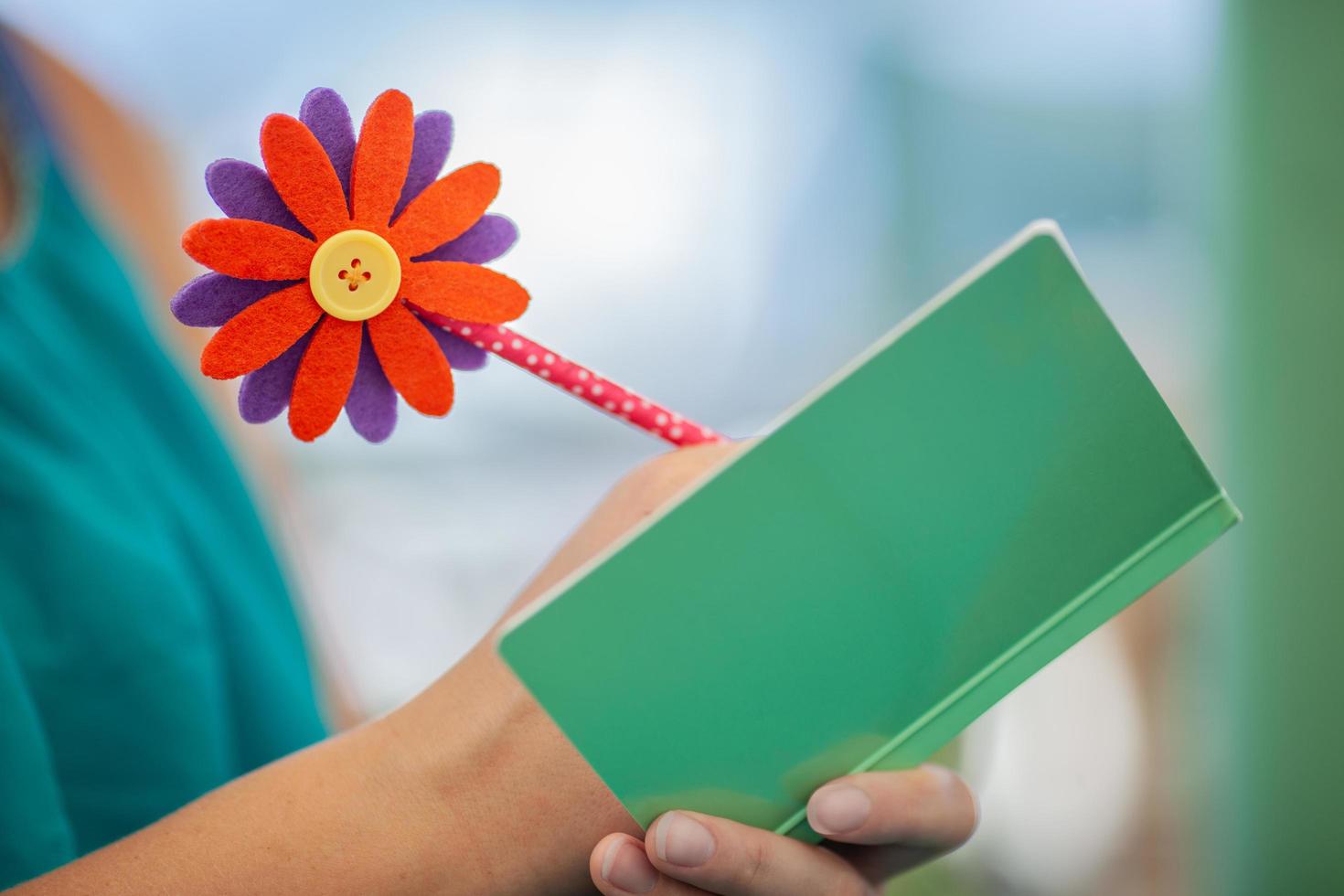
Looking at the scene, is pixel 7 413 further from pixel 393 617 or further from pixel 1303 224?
pixel 1303 224

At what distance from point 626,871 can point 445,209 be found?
219mm

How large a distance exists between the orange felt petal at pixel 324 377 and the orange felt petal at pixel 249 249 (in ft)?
0.07

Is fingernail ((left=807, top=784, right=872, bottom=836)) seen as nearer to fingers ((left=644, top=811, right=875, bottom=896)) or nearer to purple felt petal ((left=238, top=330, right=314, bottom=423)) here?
fingers ((left=644, top=811, right=875, bottom=896))

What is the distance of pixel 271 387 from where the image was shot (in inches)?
13.1

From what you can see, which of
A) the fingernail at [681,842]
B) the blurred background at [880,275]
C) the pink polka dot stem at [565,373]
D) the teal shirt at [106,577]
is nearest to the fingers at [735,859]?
the fingernail at [681,842]

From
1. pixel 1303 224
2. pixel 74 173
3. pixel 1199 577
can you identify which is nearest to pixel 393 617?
pixel 74 173

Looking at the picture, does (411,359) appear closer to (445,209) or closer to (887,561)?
(445,209)

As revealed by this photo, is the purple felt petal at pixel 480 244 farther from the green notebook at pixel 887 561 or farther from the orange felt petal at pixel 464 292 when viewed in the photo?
the green notebook at pixel 887 561

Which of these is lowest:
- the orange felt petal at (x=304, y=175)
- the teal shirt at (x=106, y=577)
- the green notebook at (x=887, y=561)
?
the green notebook at (x=887, y=561)

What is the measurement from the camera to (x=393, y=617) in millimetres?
1493

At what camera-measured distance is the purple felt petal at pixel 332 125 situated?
320 millimetres

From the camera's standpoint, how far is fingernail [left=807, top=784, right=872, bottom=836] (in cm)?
32

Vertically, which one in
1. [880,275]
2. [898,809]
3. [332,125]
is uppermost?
[880,275]

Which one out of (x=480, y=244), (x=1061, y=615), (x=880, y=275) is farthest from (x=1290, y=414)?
(x=480, y=244)
